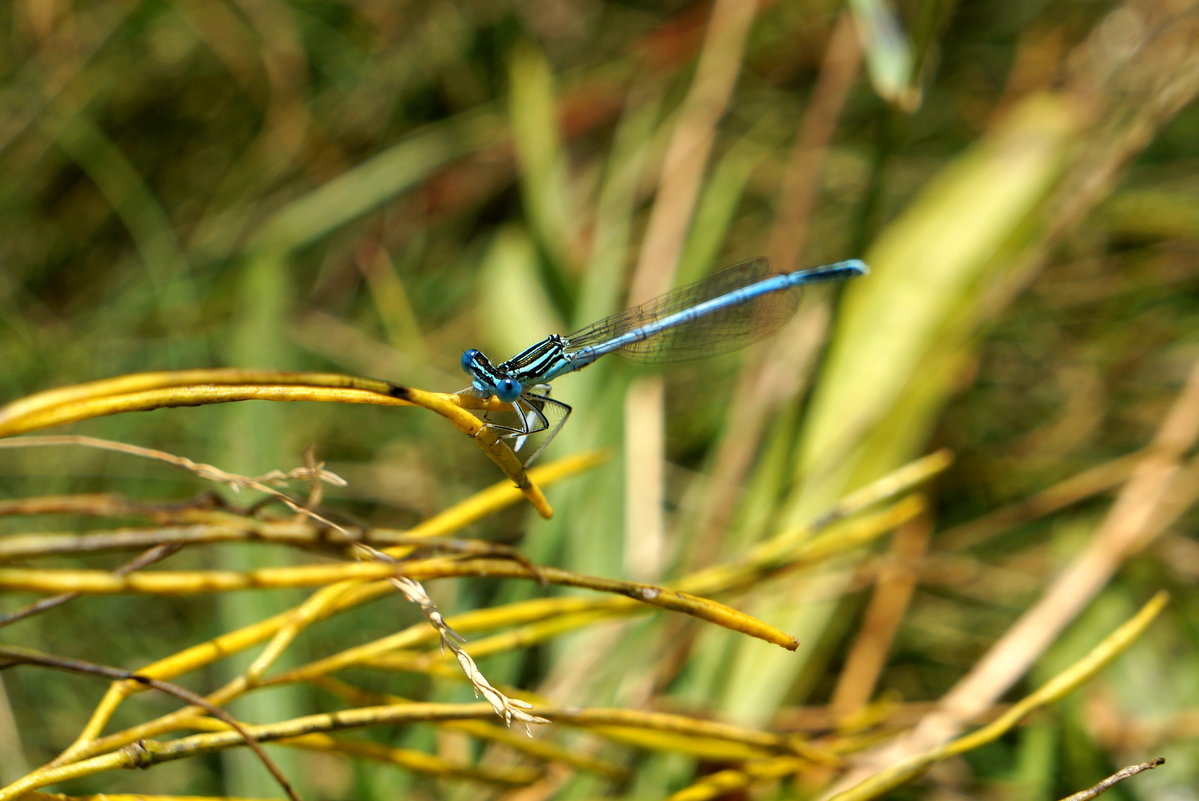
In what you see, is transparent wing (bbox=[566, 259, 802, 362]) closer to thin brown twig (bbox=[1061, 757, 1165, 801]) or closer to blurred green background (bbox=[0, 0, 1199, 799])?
blurred green background (bbox=[0, 0, 1199, 799])

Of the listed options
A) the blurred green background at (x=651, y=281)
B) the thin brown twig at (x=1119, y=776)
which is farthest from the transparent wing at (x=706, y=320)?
the thin brown twig at (x=1119, y=776)

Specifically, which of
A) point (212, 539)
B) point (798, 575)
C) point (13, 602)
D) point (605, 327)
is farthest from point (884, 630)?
point (13, 602)

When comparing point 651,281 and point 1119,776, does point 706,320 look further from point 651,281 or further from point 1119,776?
point 1119,776

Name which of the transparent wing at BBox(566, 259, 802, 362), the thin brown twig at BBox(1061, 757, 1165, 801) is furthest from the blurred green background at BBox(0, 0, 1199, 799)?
the thin brown twig at BBox(1061, 757, 1165, 801)

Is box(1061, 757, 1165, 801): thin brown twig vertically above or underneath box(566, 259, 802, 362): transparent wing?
underneath

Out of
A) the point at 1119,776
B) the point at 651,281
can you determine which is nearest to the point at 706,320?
the point at 651,281

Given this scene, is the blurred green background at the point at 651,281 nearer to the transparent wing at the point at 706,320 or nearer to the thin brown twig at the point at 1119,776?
the transparent wing at the point at 706,320
